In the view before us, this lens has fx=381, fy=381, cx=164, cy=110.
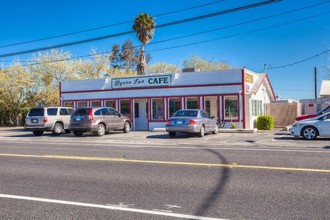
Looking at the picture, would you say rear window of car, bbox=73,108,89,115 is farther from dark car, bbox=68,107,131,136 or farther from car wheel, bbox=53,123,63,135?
car wheel, bbox=53,123,63,135

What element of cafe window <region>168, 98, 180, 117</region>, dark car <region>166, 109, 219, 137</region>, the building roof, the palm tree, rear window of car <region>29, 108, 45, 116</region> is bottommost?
dark car <region>166, 109, 219, 137</region>

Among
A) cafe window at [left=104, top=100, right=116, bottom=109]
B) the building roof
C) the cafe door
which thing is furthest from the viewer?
the building roof

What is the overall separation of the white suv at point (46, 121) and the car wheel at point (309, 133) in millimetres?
14622

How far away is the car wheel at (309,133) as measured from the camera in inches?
692

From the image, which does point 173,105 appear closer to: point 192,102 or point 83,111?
point 192,102

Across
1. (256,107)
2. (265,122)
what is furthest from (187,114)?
(256,107)

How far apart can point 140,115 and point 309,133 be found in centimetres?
1422

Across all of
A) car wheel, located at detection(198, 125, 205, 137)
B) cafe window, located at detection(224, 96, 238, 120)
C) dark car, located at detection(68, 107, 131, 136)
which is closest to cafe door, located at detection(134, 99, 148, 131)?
dark car, located at detection(68, 107, 131, 136)

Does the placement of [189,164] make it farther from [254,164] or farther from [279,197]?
[279,197]

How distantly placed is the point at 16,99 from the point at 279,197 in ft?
130

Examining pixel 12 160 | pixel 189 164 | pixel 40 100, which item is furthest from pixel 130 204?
pixel 40 100

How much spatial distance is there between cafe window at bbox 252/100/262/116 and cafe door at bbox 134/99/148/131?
7862 millimetres

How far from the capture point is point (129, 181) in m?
7.82

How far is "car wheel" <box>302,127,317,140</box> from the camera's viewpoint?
17578 mm
